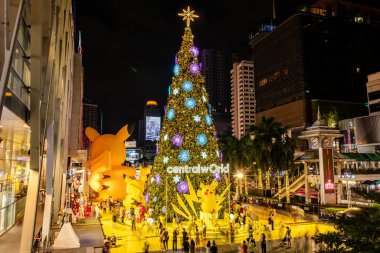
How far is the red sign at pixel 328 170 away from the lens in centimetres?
3603

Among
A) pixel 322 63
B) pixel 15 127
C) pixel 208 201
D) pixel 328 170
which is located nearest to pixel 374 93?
pixel 328 170

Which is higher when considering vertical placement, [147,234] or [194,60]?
[194,60]

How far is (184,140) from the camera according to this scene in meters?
24.8

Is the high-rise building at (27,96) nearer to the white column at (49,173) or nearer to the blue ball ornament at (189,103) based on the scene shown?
the white column at (49,173)

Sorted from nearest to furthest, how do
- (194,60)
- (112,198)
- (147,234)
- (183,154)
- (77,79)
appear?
(147,234) → (183,154) → (194,60) → (112,198) → (77,79)

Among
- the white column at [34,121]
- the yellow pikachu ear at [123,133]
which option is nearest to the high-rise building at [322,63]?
the yellow pikachu ear at [123,133]

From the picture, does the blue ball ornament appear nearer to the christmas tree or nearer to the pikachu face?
the christmas tree

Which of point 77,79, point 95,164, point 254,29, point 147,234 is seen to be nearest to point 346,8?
point 254,29

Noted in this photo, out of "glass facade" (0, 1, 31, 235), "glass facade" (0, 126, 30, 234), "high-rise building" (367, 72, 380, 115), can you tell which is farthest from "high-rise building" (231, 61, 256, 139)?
"glass facade" (0, 126, 30, 234)

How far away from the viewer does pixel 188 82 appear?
25.5m

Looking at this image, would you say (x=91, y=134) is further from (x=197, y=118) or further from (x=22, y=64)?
(x=22, y=64)

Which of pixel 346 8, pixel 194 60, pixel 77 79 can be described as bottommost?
pixel 194 60

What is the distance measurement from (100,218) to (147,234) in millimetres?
8766

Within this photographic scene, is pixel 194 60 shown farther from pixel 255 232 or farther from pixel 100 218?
pixel 100 218
